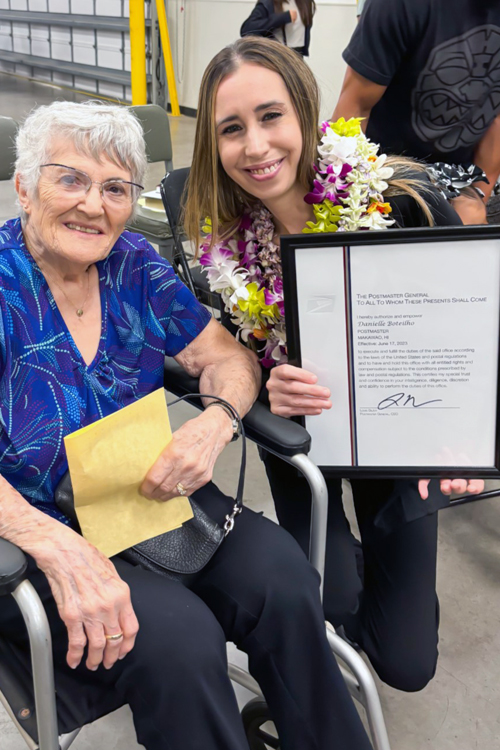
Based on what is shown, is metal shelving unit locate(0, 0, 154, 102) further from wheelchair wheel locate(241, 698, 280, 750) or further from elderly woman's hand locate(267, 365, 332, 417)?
wheelchair wheel locate(241, 698, 280, 750)

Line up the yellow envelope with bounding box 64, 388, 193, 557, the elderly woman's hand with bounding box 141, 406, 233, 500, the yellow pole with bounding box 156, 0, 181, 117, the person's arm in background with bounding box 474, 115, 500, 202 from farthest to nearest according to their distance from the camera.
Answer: the yellow pole with bounding box 156, 0, 181, 117
the person's arm in background with bounding box 474, 115, 500, 202
the elderly woman's hand with bounding box 141, 406, 233, 500
the yellow envelope with bounding box 64, 388, 193, 557

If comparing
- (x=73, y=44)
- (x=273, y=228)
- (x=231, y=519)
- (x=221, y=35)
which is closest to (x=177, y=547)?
(x=231, y=519)

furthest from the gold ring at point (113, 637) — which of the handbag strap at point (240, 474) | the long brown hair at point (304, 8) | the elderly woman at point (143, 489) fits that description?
the long brown hair at point (304, 8)

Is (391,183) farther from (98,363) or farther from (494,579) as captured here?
(494,579)

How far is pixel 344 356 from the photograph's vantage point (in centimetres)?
127

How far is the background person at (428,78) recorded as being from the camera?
68.2 inches

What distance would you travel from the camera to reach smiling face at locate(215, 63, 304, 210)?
138 cm

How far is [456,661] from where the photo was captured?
71.6 inches

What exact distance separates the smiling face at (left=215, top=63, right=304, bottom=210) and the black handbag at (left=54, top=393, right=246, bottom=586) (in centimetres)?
68

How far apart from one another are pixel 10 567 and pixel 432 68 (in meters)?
1.55

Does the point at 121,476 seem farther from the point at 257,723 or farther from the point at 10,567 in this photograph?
the point at 257,723

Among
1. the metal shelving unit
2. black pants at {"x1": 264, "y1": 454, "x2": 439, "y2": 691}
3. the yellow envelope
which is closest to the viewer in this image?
the yellow envelope
